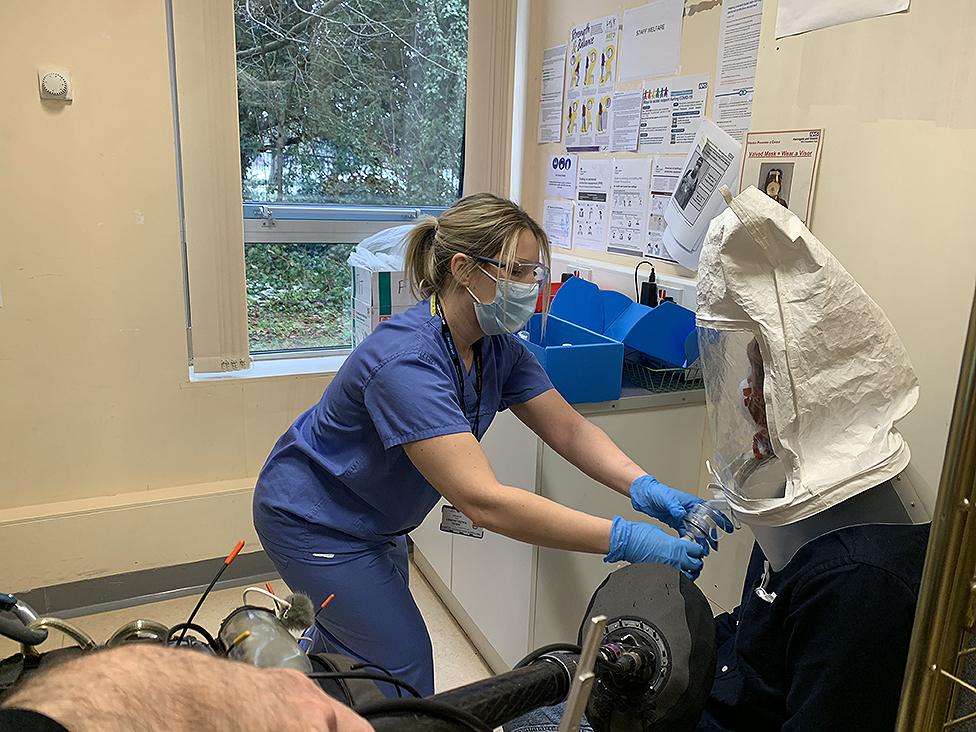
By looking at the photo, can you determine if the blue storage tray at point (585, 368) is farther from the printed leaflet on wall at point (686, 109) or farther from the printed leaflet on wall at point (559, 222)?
the printed leaflet on wall at point (559, 222)

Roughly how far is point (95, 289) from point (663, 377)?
68.9 inches

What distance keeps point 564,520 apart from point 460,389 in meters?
0.36

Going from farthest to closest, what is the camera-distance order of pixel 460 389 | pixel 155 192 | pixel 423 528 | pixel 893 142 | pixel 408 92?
1. pixel 408 92
2. pixel 423 528
3. pixel 155 192
4. pixel 460 389
5. pixel 893 142

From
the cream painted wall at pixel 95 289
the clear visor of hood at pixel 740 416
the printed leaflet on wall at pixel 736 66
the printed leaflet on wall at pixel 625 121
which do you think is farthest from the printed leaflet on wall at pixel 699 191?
the cream painted wall at pixel 95 289

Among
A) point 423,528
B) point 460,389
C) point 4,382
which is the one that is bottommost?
point 423,528

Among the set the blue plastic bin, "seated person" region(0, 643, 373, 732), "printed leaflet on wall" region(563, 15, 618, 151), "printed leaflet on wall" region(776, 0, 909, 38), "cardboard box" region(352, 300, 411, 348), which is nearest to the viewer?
"seated person" region(0, 643, 373, 732)

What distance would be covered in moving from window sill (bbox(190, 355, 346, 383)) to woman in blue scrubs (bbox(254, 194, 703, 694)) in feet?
3.34

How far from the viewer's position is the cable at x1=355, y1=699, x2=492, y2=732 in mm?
612

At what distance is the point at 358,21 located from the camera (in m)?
2.65

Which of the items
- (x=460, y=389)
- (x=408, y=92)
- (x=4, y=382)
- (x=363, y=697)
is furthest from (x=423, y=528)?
(x=363, y=697)

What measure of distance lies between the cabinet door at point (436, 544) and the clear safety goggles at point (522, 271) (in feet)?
3.29

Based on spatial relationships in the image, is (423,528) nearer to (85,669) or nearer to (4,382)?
(4,382)

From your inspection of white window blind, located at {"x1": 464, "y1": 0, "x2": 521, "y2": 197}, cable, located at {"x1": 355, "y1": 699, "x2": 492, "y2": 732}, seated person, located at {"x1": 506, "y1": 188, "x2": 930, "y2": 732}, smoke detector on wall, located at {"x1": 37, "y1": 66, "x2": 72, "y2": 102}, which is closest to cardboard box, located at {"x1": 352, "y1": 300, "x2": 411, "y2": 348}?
white window blind, located at {"x1": 464, "y1": 0, "x2": 521, "y2": 197}

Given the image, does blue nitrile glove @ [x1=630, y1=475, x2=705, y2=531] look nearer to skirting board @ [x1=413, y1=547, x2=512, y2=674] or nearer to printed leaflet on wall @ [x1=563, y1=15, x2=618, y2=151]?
skirting board @ [x1=413, y1=547, x2=512, y2=674]
